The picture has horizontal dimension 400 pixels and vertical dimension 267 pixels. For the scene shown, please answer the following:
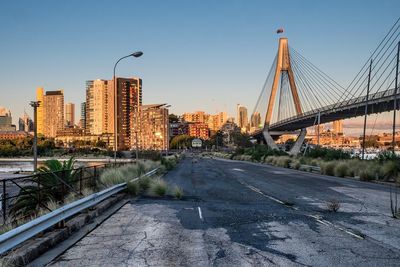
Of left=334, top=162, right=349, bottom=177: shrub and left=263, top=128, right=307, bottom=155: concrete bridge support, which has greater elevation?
left=263, top=128, right=307, bottom=155: concrete bridge support

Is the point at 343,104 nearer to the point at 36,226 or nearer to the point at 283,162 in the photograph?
the point at 283,162

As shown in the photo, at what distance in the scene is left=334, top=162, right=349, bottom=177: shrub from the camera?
1217 inches

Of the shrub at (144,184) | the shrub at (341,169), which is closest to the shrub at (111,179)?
the shrub at (144,184)

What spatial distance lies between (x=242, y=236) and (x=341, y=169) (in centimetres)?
2466

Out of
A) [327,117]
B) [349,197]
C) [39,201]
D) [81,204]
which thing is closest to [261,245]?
[81,204]

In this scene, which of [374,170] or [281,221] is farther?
[374,170]

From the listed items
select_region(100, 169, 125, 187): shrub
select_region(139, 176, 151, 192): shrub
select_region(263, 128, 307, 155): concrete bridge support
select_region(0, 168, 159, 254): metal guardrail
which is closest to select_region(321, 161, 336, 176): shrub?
select_region(139, 176, 151, 192): shrub

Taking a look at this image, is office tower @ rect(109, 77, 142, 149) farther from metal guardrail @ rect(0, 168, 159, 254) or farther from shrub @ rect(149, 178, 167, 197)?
metal guardrail @ rect(0, 168, 159, 254)

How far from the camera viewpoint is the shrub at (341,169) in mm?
30906

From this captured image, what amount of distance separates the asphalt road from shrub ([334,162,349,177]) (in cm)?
1731

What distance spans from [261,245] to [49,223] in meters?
4.02

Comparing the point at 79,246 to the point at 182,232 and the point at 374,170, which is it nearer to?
the point at 182,232

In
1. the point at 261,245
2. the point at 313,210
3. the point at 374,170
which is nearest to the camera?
the point at 261,245

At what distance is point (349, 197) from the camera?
16141mm
